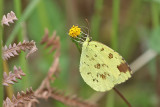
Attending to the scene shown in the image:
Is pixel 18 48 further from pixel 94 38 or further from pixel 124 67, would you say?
pixel 94 38

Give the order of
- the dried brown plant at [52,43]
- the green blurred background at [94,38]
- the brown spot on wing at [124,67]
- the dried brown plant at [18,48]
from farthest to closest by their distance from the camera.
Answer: the green blurred background at [94,38] → the dried brown plant at [52,43] → the brown spot on wing at [124,67] → the dried brown plant at [18,48]

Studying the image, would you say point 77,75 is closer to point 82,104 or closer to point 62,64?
point 62,64

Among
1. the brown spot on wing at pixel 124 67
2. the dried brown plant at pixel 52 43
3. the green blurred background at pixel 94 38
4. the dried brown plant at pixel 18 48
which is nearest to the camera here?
the dried brown plant at pixel 18 48

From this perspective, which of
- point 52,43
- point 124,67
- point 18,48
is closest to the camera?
point 18,48

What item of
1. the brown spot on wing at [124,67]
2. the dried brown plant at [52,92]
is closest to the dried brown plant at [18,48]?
the dried brown plant at [52,92]

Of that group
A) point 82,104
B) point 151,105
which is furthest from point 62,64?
point 82,104

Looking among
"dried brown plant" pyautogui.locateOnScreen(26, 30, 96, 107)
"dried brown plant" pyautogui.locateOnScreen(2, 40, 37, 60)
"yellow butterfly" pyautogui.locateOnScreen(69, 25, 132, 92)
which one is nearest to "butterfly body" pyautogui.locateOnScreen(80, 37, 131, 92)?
"yellow butterfly" pyautogui.locateOnScreen(69, 25, 132, 92)

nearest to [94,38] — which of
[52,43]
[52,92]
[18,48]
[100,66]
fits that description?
[52,43]

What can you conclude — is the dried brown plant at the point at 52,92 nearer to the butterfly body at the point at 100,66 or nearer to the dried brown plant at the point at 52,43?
the dried brown plant at the point at 52,43

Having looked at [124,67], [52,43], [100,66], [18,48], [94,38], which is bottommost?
[124,67]
